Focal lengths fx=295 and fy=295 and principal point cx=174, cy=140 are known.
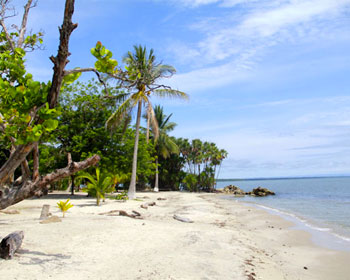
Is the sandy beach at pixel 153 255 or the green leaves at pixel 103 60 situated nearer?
the green leaves at pixel 103 60

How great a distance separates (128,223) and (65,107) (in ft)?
45.3

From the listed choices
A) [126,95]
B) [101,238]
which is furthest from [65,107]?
[101,238]

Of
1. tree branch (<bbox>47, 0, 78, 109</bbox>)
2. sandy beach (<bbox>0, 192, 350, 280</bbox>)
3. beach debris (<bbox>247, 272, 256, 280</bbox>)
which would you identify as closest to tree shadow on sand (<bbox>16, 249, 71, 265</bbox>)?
sandy beach (<bbox>0, 192, 350, 280</bbox>)

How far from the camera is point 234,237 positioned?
29.1ft

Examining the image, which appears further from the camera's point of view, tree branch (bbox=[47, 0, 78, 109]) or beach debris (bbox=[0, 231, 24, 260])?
beach debris (bbox=[0, 231, 24, 260])

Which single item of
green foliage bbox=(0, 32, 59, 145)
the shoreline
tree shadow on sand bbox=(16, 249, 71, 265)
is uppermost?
green foliage bbox=(0, 32, 59, 145)

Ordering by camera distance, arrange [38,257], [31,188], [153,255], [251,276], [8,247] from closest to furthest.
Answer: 1. [31,188]
2. [8,247]
3. [38,257]
4. [251,276]
5. [153,255]

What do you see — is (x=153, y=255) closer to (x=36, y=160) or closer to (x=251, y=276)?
(x=251, y=276)

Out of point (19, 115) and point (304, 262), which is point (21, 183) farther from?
point (304, 262)

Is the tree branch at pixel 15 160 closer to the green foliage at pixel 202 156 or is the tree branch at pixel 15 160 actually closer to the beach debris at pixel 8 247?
the beach debris at pixel 8 247

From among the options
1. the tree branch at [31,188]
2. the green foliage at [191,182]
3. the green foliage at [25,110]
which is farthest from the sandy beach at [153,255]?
the green foliage at [191,182]

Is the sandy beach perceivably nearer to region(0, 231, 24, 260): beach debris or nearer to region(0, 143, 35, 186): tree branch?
region(0, 231, 24, 260): beach debris

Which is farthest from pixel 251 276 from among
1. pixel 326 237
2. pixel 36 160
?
pixel 326 237

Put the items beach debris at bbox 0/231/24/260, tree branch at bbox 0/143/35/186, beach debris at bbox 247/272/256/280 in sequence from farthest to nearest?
beach debris at bbox 247/272/256/280, beach debris at bbox 0/231/24/260, tree branch at bbox 0/143/35/186
